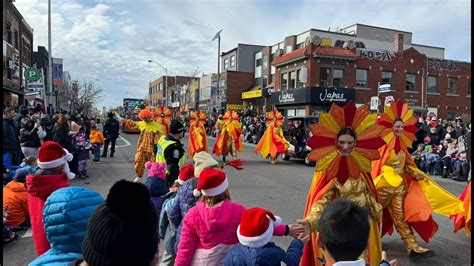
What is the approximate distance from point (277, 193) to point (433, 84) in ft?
109

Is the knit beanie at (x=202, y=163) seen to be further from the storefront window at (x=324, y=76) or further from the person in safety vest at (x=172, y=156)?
the storefront window at (x=324, y=76)

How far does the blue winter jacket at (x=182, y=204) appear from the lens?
11.3ft

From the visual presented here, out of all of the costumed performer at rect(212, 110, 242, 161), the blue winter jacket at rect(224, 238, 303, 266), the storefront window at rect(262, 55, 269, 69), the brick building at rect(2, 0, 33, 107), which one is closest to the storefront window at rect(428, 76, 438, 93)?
the storefront window at rect(262, 55, 269, 69)

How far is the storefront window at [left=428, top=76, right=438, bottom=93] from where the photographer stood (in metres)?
36.8

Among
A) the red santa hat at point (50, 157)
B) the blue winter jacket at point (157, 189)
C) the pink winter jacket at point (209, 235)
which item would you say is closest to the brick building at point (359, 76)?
the blue winter jacket at point (157, 189)

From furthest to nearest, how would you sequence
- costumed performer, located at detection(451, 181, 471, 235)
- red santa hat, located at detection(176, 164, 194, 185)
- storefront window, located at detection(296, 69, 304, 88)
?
storefront window, located at detection(296, 69, 304, 88)
costumed performer, located at detection(451, 181, 471, 235)
red santa hat, located at detection(176, 164, 194, 185)

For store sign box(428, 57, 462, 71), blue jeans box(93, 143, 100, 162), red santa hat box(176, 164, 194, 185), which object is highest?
store sign box(428, 57, 462, 71)

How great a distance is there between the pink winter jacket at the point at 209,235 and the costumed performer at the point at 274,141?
1203 cm

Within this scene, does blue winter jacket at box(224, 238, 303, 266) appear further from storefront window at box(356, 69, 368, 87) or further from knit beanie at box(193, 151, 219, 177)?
storefront window at box(356, 69, 368, 87)

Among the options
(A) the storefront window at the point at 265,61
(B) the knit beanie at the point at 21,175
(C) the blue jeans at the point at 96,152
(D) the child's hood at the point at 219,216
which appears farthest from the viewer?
(A) the storefront window at the point at 265,61

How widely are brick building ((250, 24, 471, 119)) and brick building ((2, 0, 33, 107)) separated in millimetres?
21760

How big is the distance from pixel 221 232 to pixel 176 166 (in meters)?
3.08

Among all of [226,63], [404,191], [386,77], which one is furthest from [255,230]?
[226,63]

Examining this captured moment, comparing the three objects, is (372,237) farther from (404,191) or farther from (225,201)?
(404,191)
